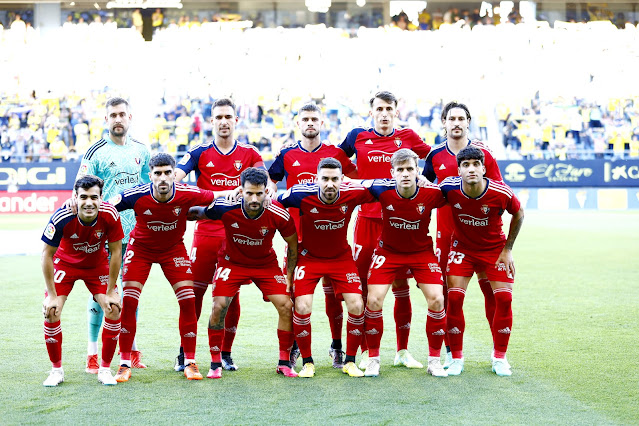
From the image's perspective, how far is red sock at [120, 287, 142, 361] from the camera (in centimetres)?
630

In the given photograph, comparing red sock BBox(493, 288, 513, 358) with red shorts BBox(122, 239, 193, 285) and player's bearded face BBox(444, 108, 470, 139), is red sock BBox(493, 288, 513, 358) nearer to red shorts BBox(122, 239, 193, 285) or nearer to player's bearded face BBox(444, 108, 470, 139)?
player's bearded face BBox(444, 108, 470, 139)

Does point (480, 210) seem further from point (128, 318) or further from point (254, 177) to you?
point (128, 318)

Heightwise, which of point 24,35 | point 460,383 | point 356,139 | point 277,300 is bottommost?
point 460,383

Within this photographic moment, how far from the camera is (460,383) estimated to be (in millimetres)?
5969

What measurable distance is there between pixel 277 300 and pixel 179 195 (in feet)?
3.65

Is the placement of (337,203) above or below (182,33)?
below

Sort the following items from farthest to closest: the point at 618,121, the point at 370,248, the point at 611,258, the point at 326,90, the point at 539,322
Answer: the point at 326,90, the point at 618,121, the point at 611,258, the point at 539,322, the point at 370,248

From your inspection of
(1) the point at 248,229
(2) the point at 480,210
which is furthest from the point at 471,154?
(1) the point at 248,229

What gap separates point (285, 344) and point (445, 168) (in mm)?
2037

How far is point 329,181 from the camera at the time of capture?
20.7 feet

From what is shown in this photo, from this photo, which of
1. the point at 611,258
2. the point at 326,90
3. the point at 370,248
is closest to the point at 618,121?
the point at 326,90

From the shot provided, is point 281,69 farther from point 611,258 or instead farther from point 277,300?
point 277,300

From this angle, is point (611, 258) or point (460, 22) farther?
point (460, 22)

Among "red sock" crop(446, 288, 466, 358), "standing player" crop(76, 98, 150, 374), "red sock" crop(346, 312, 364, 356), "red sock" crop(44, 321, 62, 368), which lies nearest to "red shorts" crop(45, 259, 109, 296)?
"red sock" crop(44, 321, 62, 368)
